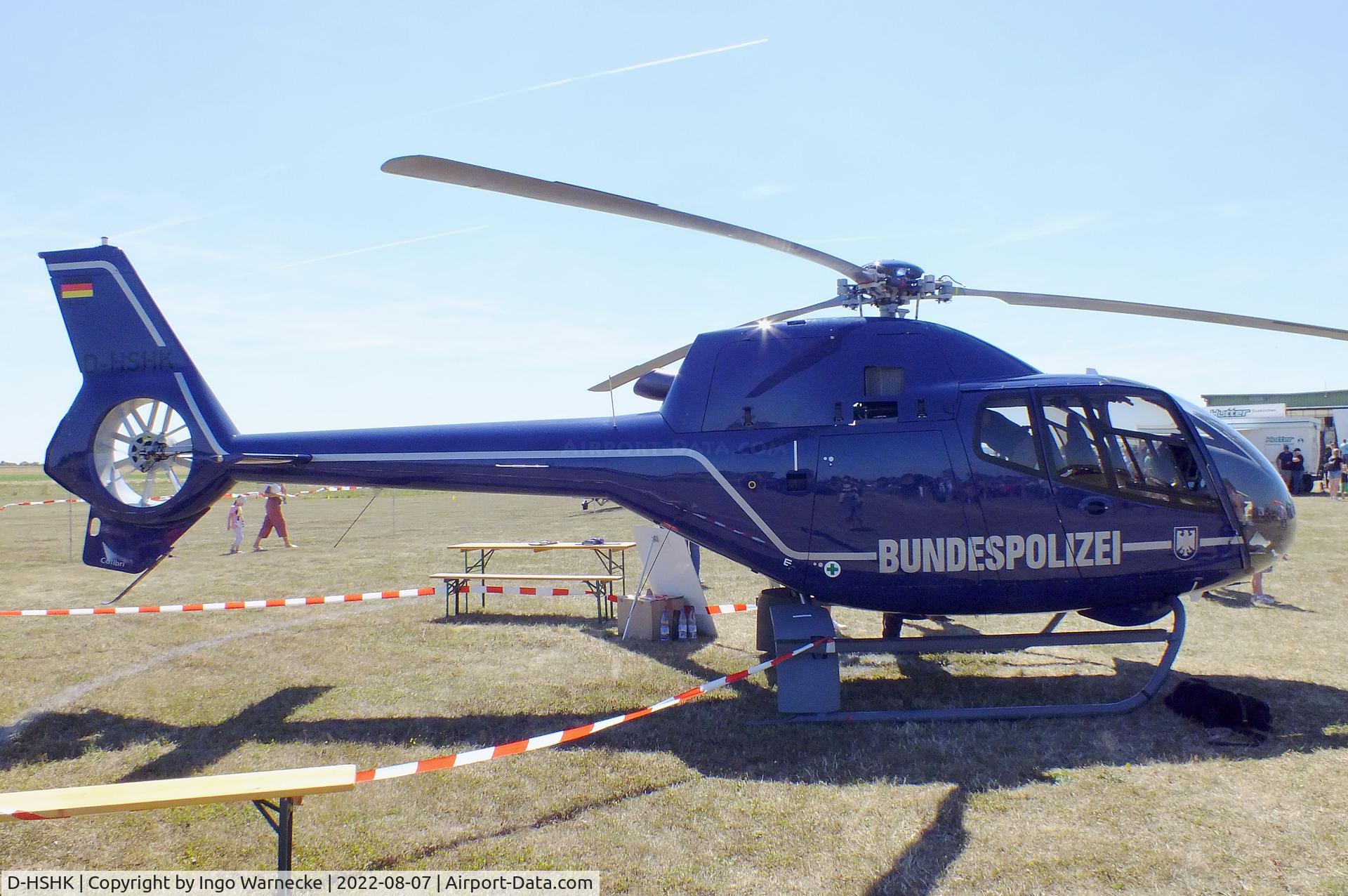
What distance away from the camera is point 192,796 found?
330 cm

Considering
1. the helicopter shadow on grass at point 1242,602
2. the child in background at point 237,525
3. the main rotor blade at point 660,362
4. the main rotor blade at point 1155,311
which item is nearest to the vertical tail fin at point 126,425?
the main rotor blade at point 660,362

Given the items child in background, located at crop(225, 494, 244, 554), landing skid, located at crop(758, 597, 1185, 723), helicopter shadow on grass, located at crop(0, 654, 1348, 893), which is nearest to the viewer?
helicopter shadow on grass, located at crop(0, 654, 1348, 893)

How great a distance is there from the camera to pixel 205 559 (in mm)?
17375

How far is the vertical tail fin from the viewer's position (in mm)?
7438

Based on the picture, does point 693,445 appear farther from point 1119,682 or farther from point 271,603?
point 271,603

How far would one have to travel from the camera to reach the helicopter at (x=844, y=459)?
654 centimetres

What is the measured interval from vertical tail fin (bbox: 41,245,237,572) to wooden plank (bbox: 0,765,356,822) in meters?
4.58

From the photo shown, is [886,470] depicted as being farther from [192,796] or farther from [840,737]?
[192,796]

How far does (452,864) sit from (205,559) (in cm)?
1599

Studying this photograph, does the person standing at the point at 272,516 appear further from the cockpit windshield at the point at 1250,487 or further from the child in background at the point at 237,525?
the cockpit windshield at the point at 1250,487

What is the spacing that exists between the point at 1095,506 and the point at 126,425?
885 cm

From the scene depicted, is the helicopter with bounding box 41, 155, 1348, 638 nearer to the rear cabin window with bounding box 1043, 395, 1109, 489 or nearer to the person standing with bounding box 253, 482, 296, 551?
the rear cabin window with bounding box 1043, 395, 1109, 489

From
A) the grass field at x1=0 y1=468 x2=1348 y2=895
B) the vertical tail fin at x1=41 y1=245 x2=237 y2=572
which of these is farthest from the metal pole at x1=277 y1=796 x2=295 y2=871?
the vertical tail fin at x1=41 y1=245 x2=237 y2=572

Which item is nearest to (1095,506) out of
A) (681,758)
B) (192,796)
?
(681,758)
